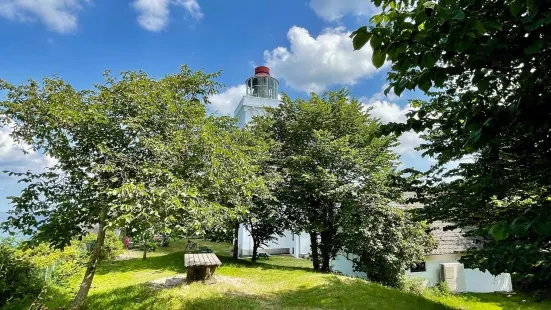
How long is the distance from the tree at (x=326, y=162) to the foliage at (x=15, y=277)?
8.62m

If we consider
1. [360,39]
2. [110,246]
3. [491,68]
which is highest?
[491,68]

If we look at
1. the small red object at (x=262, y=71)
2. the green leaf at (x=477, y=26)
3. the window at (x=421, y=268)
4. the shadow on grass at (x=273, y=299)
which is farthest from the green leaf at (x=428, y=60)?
the small red object at (x=262, y=71)

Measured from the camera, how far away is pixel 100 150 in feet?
17.5

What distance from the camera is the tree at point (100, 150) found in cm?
554

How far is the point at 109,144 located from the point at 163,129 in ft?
3.51

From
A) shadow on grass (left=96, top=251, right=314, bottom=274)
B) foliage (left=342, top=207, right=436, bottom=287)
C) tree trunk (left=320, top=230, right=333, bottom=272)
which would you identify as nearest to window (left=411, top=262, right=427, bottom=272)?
foliage (left=342, top=207, right=436, bottom=287)

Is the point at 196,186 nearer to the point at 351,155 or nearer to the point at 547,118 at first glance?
the point at 547,118

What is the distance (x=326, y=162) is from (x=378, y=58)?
→ 11444mm

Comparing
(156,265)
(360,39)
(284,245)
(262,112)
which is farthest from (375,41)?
(284,245)

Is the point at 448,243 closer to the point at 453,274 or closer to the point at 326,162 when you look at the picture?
the point at 453,274

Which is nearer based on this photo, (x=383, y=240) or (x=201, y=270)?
(x=201, y=270)

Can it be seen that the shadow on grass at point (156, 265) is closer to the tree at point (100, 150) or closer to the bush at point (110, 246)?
the bush at point (110, 246)

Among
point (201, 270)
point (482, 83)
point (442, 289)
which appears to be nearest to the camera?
point (482, 83)

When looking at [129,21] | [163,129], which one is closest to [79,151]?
[163,129]
